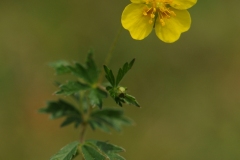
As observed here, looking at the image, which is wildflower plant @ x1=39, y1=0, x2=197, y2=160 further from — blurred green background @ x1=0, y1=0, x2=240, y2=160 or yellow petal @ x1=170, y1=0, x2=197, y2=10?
blurred green background @ x1=0, y1=0, x2=240, y2=160

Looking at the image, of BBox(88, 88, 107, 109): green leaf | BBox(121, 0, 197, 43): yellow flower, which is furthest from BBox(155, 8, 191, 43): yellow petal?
BBox(88, 88, 107, 109): green leaf

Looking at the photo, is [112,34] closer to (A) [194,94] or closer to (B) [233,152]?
Answer: (A) [194,94]

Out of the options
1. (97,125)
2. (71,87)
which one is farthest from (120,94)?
(97,125)

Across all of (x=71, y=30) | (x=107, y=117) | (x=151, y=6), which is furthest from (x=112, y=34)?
(x=151, y=6)

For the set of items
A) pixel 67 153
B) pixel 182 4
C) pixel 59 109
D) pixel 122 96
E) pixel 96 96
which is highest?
pixel 182 4

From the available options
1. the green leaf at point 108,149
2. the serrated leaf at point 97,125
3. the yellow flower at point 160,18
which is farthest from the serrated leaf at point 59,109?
the yellow flower at point 160,18

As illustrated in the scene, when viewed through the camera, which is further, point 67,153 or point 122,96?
point 67,153

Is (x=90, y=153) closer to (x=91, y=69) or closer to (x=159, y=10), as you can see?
(x=91, y=69)
